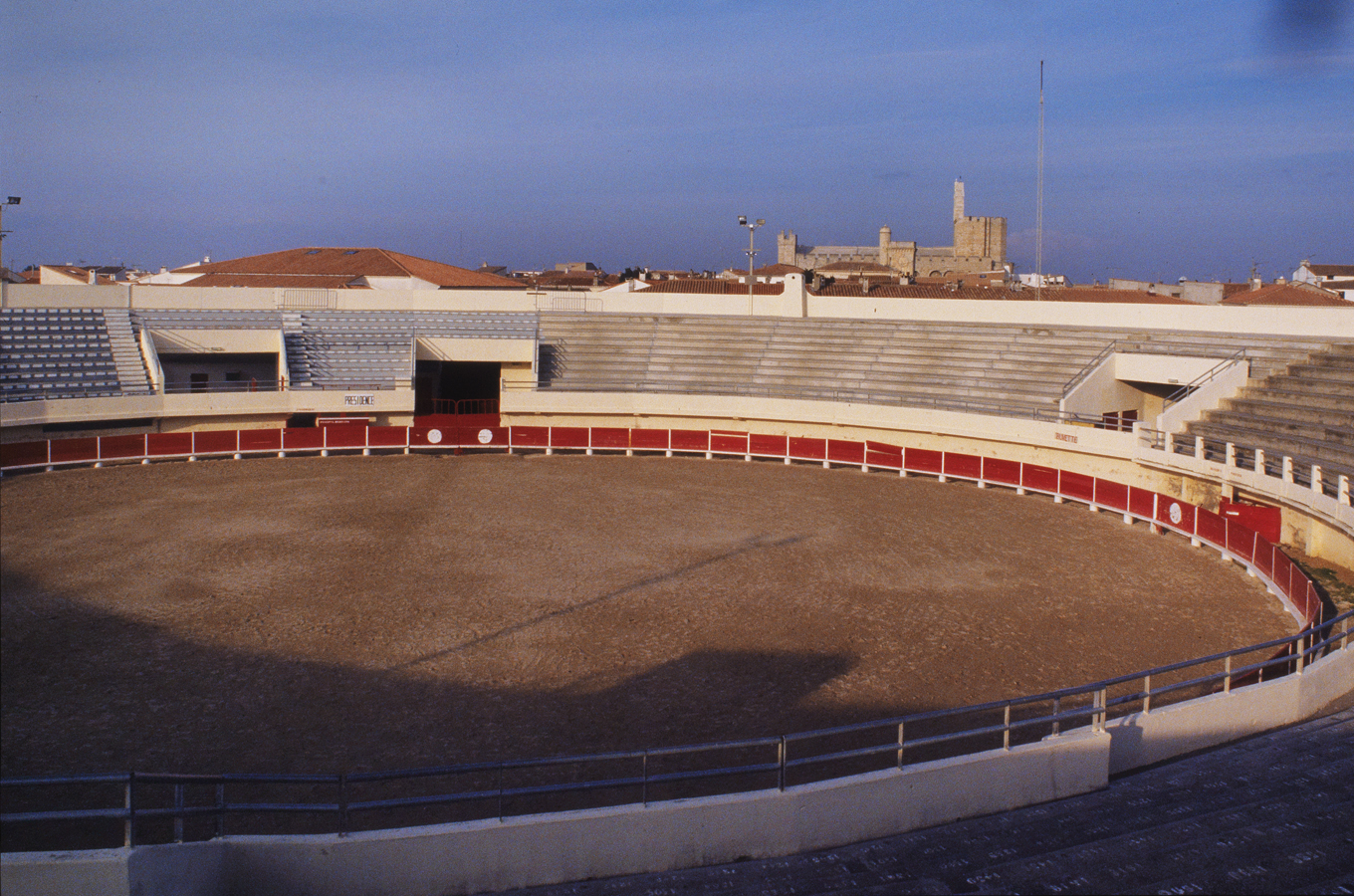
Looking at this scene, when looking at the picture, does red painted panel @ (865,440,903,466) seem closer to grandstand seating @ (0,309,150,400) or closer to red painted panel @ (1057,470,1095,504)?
red painted panel @ (1057,470,1095,504)

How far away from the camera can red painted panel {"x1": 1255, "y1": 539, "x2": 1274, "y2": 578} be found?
1496 cm

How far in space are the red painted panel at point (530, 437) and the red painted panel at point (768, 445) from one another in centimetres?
562

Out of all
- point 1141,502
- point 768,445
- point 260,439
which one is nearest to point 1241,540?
point 1141,502

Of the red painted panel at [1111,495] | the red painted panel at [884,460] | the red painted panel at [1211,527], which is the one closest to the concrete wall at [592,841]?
the red painted panel at [1211,527]

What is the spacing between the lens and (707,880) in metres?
6.46

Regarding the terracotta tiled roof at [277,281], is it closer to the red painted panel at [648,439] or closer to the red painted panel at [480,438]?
the red painted panel at [480,438]

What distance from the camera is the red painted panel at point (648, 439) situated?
27250 millimetres

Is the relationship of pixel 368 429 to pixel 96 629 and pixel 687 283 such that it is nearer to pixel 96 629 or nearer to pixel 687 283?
pixel 96 629

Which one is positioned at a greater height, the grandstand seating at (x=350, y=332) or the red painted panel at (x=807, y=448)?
the grandstand seating at (x=350, y=332)

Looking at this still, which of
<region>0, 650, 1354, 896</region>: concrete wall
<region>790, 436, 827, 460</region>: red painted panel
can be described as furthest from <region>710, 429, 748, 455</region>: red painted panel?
<region>0, 650, 1354, 896</region>: concrete wall

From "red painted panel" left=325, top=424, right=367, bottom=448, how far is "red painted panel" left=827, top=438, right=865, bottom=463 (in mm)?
12274

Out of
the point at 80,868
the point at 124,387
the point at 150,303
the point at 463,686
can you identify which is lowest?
the point at 463,686

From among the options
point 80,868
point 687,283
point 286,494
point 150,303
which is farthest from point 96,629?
point 687,283

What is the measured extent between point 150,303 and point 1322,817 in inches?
1208
